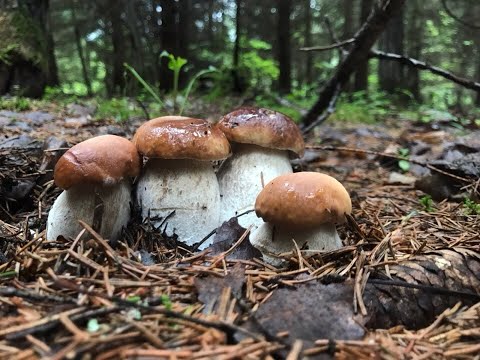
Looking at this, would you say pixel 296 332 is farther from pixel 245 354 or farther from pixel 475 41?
pixel 475 41

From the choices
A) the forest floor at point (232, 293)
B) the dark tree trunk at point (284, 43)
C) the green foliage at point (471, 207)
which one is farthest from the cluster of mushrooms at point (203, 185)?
the dark tree trunk at point (284, 43)

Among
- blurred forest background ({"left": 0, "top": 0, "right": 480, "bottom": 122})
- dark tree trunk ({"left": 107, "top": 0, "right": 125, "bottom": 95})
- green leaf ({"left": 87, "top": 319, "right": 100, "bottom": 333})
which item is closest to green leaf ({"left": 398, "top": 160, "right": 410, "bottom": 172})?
blurred forest background ({"left": 0, "top": 0, "right": 480, "bottom": 122})

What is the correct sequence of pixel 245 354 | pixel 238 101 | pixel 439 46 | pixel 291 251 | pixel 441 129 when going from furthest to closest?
pixel 439 46
pixel 238 101
pixel 441 129
pixel 291 251
pixel 245 354

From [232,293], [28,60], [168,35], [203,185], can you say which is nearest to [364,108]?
[168,35]

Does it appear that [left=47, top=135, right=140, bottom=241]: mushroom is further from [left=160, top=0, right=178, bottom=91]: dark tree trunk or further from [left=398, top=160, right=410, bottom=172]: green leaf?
[left=160, top=0, right=178, bottom=91]: dark tree trunk

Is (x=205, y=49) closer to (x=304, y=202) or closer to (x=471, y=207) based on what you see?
(x=471, y=207)

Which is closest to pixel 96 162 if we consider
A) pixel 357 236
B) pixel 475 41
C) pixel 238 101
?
pixel 357 236
